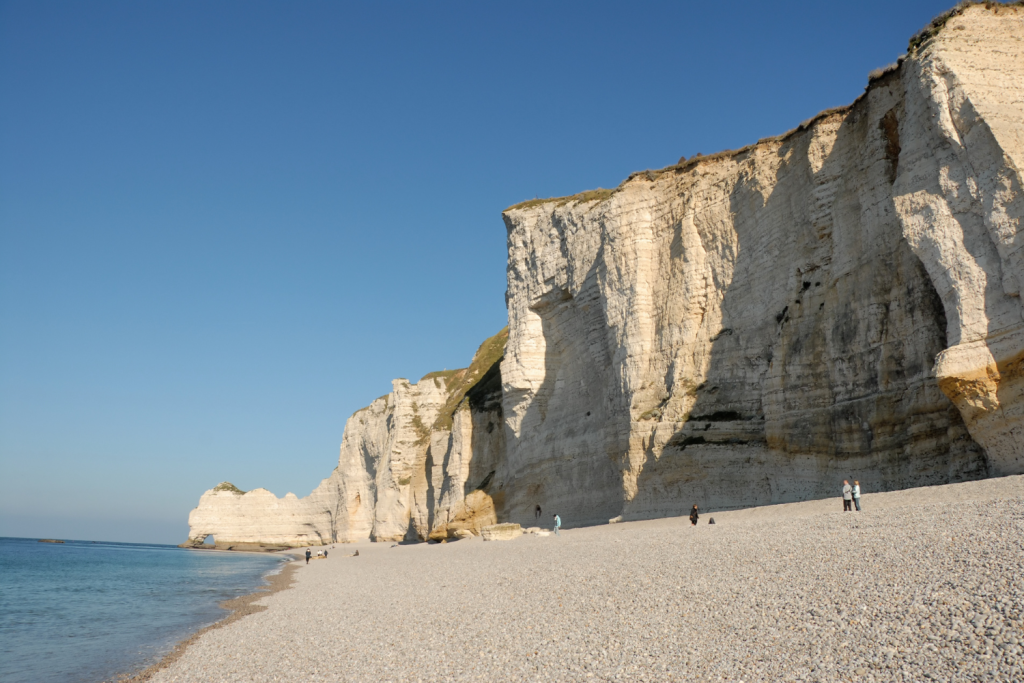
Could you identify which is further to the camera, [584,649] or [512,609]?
[512,609]

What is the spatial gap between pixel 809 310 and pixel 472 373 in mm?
39836

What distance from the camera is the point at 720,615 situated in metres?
7.99

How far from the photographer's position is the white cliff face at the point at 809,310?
15445 mm

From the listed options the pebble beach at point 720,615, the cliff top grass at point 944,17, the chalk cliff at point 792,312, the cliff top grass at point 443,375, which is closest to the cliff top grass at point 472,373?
the cliff top grass at point 443,375

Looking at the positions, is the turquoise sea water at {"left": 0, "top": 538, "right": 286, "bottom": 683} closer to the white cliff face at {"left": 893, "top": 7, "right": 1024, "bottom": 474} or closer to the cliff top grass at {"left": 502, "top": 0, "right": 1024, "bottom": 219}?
the white cliff face at {"left": 893, "top": 7, "right": 1024, "bottom": 474}

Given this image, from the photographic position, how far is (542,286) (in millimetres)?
34781

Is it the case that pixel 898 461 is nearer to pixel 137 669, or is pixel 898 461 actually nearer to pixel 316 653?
pixel 316 653

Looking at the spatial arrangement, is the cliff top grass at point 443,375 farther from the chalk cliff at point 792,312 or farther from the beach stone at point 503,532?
the beach stone at point 503,532

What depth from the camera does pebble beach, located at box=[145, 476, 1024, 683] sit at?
6125 millimetres

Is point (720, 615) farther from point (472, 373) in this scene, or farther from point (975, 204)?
point (472, 373)

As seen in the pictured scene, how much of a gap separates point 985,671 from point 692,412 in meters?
18.5

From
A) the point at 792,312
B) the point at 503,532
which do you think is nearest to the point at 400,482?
the point at 503,532

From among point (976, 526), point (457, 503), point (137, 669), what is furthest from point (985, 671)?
point (457, 503)

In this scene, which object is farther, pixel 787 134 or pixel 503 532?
pixel 503 532
